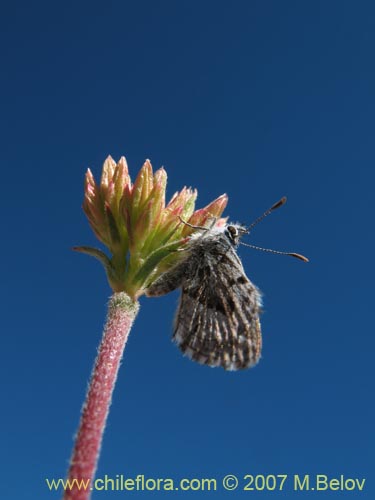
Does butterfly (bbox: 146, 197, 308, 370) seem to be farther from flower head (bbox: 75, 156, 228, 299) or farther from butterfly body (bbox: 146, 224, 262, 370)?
flower head (bbox: 75, 156, 228, 299)

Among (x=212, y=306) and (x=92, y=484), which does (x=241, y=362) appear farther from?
(x=92, y=484)

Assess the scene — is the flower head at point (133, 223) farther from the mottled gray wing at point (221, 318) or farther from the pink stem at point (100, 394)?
the mottled gray wing at point (221, 318)

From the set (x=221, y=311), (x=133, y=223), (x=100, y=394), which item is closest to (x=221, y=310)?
(x=221, y=311)

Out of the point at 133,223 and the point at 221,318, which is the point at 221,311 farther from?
the point at 133,223

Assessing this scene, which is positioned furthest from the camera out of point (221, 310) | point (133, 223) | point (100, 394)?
point (221, 310)

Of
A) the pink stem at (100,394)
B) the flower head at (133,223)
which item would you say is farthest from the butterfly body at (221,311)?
the pink stem at (100,394)

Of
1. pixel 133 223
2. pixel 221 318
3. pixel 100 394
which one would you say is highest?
pixel 133 223
